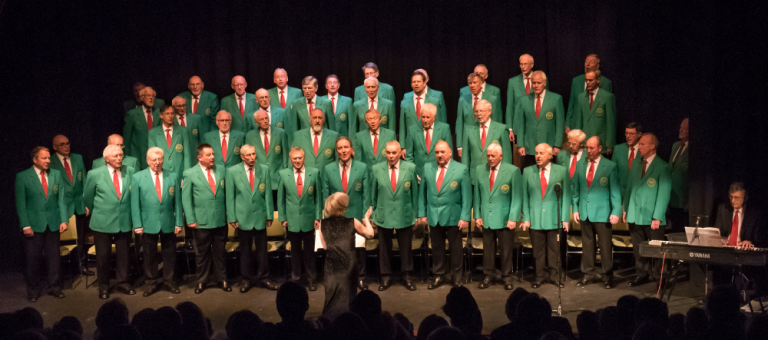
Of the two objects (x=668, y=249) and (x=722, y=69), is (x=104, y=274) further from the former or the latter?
(x=722, y=69)

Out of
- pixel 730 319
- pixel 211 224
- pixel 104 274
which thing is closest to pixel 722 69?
pixel 730 319

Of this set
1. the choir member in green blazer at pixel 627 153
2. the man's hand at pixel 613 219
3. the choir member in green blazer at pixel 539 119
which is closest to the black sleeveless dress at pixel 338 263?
the man's hand at pixel 613 219

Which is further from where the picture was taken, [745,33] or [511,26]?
[511,26]

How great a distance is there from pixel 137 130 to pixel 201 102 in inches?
27.9

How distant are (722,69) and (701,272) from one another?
5.80 feet

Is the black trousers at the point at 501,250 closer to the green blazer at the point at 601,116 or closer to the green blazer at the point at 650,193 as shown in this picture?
the green blazer at the point at 650,193

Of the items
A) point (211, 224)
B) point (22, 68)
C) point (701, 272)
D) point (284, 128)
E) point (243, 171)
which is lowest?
point (701, 272)

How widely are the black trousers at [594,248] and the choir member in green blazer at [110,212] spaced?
4150 mm

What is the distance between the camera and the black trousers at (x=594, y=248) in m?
6.00

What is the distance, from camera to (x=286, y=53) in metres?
7.50

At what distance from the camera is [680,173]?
6.18 m

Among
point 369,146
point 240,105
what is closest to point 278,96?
point 240,105

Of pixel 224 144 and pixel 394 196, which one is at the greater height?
pixel 224 144

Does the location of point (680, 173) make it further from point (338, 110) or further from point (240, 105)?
point (240, 105)
